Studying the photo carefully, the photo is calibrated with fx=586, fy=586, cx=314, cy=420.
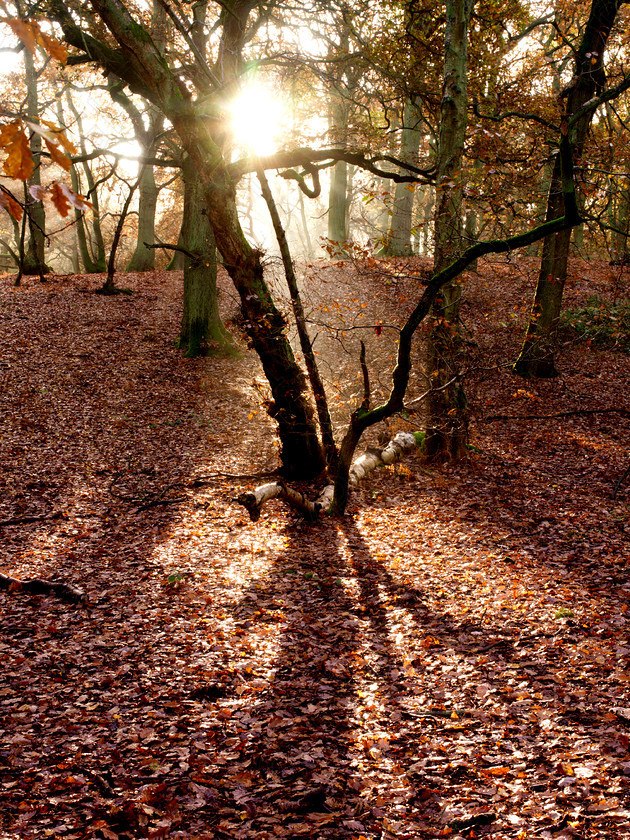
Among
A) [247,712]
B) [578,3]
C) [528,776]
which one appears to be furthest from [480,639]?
[578,3]

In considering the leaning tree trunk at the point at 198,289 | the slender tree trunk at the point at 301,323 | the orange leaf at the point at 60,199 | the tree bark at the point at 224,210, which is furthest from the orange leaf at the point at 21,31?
the leaning tree trunk at the point at 198,289

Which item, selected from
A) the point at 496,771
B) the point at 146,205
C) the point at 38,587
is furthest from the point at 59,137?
the point at 146,205

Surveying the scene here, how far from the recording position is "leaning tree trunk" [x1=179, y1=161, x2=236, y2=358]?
43.1 feet

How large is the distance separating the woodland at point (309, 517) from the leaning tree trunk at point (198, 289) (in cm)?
7

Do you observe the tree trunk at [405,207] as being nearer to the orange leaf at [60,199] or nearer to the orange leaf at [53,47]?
the orange leaf at [53,47]

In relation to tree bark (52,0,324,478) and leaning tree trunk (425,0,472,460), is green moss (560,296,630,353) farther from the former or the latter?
tree bark (52,0,324,478)

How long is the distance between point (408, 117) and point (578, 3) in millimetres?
7379

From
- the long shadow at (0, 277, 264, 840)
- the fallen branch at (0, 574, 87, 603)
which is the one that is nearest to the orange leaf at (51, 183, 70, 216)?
the long shadow at (0, 277, 264, 840)

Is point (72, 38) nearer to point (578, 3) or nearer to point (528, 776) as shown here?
point (578, 3)

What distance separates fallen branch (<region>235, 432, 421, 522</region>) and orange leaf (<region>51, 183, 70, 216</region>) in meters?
5.00

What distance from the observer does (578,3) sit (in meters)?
13.7

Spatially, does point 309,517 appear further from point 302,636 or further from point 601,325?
point 601,325

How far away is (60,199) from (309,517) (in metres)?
6.30

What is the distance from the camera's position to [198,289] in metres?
13.3
